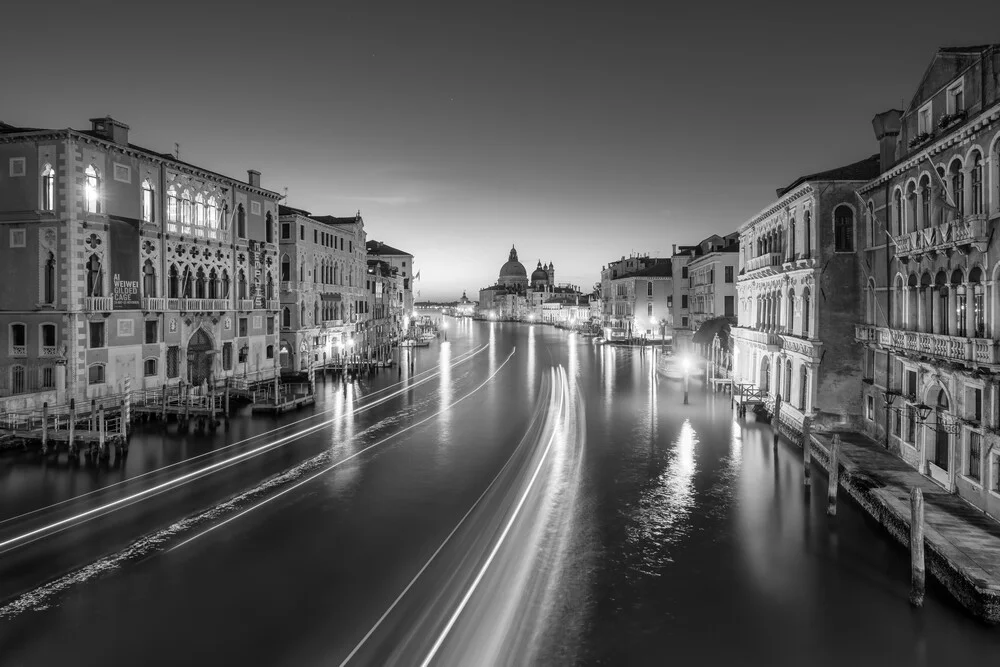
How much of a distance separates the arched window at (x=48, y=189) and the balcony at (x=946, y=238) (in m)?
32.6

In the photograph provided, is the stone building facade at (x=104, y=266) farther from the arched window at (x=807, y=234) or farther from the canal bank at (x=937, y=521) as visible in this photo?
the arched window at (x=807, y=234)

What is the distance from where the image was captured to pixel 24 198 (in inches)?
1058

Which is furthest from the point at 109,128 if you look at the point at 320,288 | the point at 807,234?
the point at 807,234

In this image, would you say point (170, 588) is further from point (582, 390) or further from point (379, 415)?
point (582, 390)

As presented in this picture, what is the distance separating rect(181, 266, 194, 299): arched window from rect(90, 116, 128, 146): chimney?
276 inches

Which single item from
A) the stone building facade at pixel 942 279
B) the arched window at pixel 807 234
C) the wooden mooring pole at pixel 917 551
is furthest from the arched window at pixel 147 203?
the wooden mooring pole at pixel 917 551

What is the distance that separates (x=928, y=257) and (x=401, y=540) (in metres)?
17.0

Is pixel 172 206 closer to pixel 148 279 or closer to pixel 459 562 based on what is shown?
pixel 148 279

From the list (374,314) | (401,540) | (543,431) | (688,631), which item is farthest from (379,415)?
(374,314)

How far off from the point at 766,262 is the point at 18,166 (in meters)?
34.4

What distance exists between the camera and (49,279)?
27047 millimetres

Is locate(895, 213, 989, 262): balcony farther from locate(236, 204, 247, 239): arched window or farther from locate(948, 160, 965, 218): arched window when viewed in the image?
locate(236, 204, 247, 239): arched window

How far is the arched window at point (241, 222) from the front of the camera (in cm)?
3788

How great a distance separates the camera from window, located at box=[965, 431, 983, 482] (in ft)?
50.2
